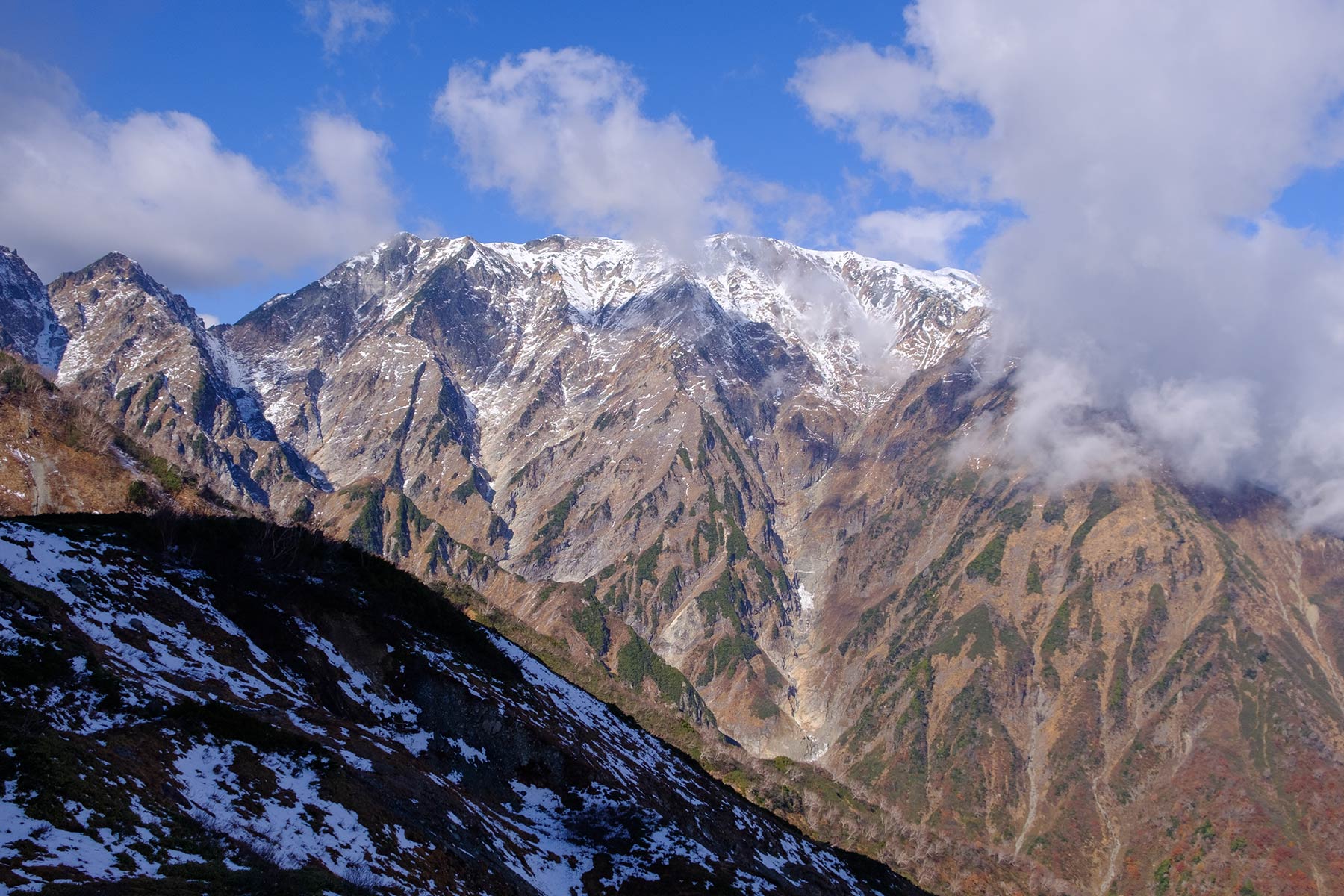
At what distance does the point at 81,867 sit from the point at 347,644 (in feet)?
143

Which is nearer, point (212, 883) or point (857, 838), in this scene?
point (212, 883)

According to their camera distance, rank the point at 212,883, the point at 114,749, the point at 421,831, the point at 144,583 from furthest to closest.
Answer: the point at 144,583 < the point at 421,831 < the point at 114,749 < the point at 212,883

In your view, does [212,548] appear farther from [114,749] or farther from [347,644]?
[114,749]

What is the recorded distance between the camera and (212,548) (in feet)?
225

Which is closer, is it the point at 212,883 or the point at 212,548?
the point at 212,883

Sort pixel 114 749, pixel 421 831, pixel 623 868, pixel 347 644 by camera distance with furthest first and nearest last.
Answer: pixel 347 644, pixel 623 868, pixel 421 831, pixel 114 749

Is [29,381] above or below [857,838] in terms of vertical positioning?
above

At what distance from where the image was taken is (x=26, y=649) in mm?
36188

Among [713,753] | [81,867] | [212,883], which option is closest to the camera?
[81,867]

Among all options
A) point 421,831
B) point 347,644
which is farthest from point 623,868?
point 347,644

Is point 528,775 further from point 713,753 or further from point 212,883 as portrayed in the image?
point 713,753

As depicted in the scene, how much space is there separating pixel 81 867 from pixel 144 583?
33883 mm

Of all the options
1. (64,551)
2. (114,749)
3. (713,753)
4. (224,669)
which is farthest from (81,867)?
(713,753)

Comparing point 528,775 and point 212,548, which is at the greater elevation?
point 212,548
